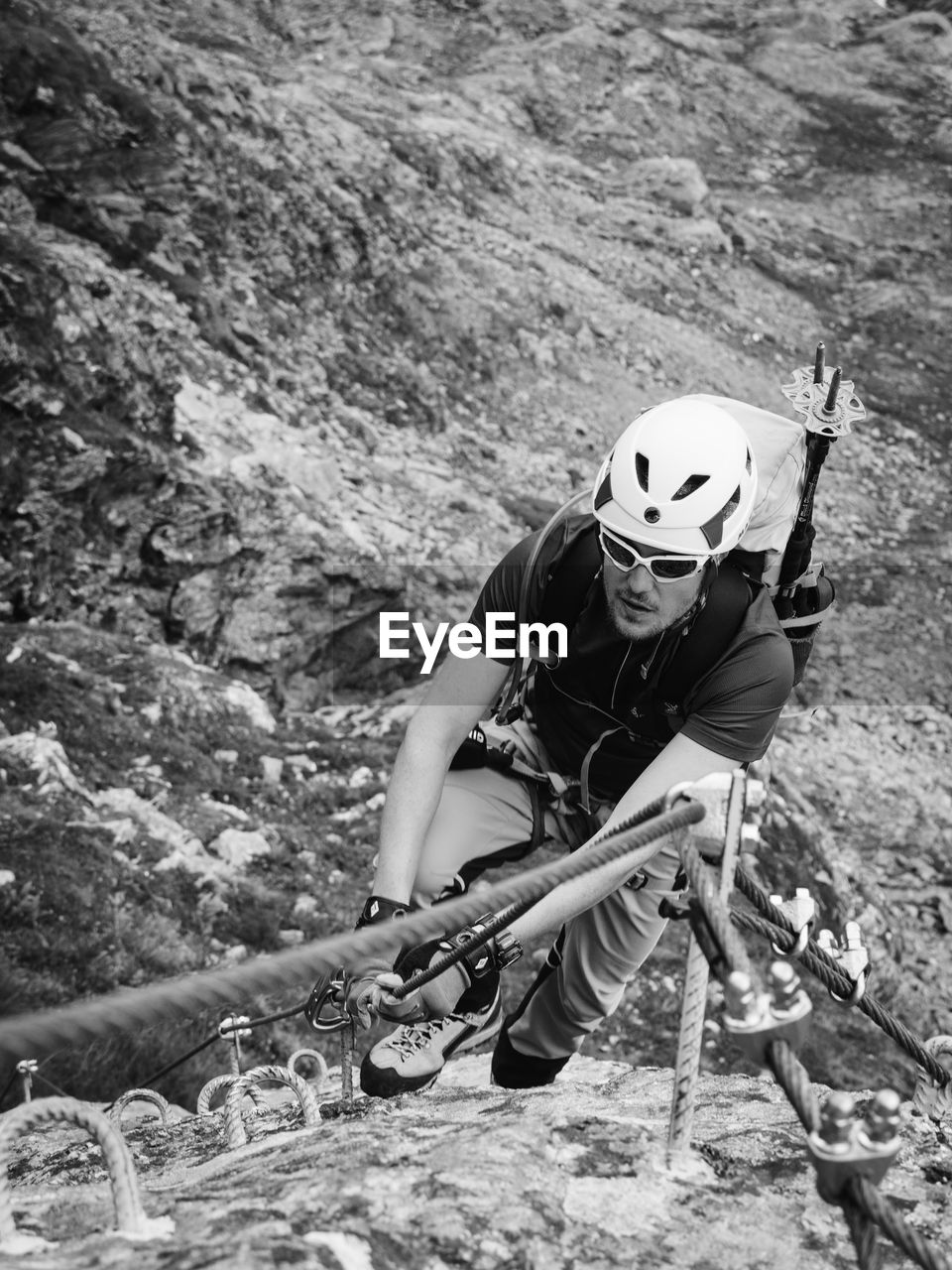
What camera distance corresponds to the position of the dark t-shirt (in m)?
3.93

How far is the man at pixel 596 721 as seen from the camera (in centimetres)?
391

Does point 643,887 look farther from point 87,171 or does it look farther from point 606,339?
point 606,339

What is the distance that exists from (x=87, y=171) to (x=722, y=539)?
11689mm

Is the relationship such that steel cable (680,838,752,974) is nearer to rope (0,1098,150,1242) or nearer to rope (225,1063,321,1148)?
rope (0,1098,150,1242)

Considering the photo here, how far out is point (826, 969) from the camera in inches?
119

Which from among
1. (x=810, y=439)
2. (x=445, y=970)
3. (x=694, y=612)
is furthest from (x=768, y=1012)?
(x=810, y=439)

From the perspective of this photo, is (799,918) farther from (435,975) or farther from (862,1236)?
(435,975)

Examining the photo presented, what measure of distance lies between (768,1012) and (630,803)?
5.48 feet

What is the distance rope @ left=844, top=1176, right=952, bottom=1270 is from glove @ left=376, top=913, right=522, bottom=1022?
1596mm

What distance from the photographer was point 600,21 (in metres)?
31.3

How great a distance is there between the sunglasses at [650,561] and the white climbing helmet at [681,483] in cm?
3

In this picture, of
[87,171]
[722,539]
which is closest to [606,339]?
[87,171]

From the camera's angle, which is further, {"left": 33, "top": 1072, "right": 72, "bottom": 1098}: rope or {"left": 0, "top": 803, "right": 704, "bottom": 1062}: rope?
{"left": 33, "top": 1072, "right": 72, "bottom": 1098}: rope

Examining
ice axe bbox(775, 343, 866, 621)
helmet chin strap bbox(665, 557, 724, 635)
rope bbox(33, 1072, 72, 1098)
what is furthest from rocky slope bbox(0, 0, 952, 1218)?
ice axe bbox(775, 343, 866, 621)
